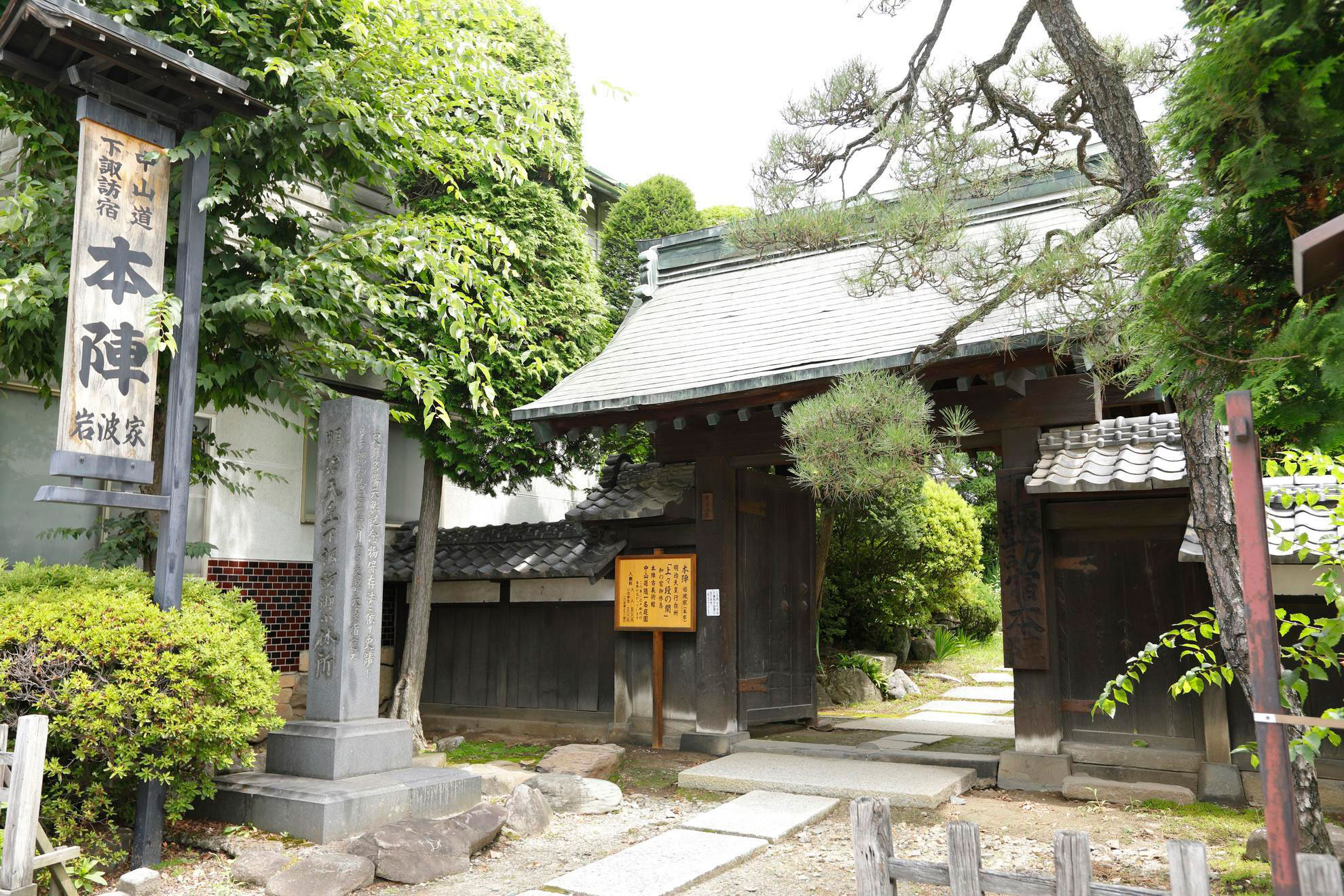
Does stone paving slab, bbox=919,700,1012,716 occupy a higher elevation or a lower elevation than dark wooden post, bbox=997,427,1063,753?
lower

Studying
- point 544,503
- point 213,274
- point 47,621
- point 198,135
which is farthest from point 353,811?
point 544,503

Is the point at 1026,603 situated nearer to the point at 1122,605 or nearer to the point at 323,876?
the point at 1122,605

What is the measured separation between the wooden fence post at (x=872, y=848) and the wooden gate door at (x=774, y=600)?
5748 millimetres

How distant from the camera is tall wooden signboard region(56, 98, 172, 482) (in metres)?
5.04

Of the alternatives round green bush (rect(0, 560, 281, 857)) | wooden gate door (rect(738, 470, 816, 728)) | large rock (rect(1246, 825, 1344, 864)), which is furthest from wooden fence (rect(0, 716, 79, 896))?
large rock (rect(1246, 825, 1344, 864))

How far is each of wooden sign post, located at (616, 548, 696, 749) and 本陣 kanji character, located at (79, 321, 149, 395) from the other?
198 inches

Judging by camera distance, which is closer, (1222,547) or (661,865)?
(1222,547)

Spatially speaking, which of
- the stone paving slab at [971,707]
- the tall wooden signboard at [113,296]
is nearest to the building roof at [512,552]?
the tall wooden signboard at [113,296]

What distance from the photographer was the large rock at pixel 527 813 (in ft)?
20.2

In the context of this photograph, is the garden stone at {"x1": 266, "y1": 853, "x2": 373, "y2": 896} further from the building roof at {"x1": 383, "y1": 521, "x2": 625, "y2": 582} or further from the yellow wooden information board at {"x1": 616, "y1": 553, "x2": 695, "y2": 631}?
the building roof at {"x1": 383, "y1": 521, "x2": 625, "y2": 582}

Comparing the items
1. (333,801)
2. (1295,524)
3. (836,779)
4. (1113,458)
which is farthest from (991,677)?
(333,801)

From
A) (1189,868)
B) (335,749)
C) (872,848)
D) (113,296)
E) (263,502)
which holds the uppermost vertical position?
(113,296)

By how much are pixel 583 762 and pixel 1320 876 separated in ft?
20.3

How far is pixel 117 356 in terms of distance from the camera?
522 cm
